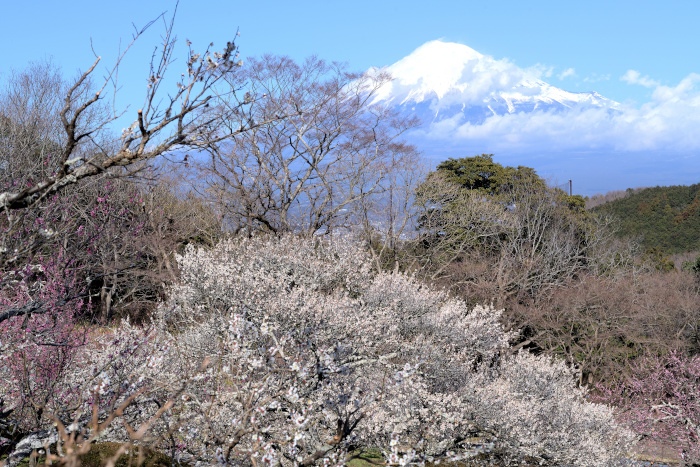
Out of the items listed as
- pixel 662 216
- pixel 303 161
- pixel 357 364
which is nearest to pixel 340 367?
pixel 357 364

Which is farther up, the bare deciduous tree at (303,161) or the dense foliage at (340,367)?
the bare deciduous tree at (303,161)

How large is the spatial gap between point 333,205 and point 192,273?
12134 mm

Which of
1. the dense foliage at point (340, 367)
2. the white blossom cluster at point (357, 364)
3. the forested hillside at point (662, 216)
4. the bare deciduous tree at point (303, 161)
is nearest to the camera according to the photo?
the dense foliage at point (340, 367)

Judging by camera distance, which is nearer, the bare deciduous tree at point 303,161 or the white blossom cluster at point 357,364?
the white blossom cluster at point 357,364

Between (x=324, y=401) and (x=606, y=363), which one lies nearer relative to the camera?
(x=324, y=401)

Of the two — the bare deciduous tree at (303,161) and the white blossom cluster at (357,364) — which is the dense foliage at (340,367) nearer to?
the white blossom cluster at (357,364)

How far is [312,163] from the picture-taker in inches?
896

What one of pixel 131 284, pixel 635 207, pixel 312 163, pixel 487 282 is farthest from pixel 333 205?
pixel 635 207

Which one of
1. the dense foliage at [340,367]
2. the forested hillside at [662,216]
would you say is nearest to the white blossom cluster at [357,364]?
the dense foliage at [340,367]

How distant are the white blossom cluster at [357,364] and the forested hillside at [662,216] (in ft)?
91.8

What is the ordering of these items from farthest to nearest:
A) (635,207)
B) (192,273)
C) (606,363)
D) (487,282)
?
(635,207) < (487,282) < (606,363) < (192,273)

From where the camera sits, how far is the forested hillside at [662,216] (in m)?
39.1

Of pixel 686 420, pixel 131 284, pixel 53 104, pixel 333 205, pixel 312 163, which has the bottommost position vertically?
pixel 686 420

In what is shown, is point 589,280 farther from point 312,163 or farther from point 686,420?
point 312,163
